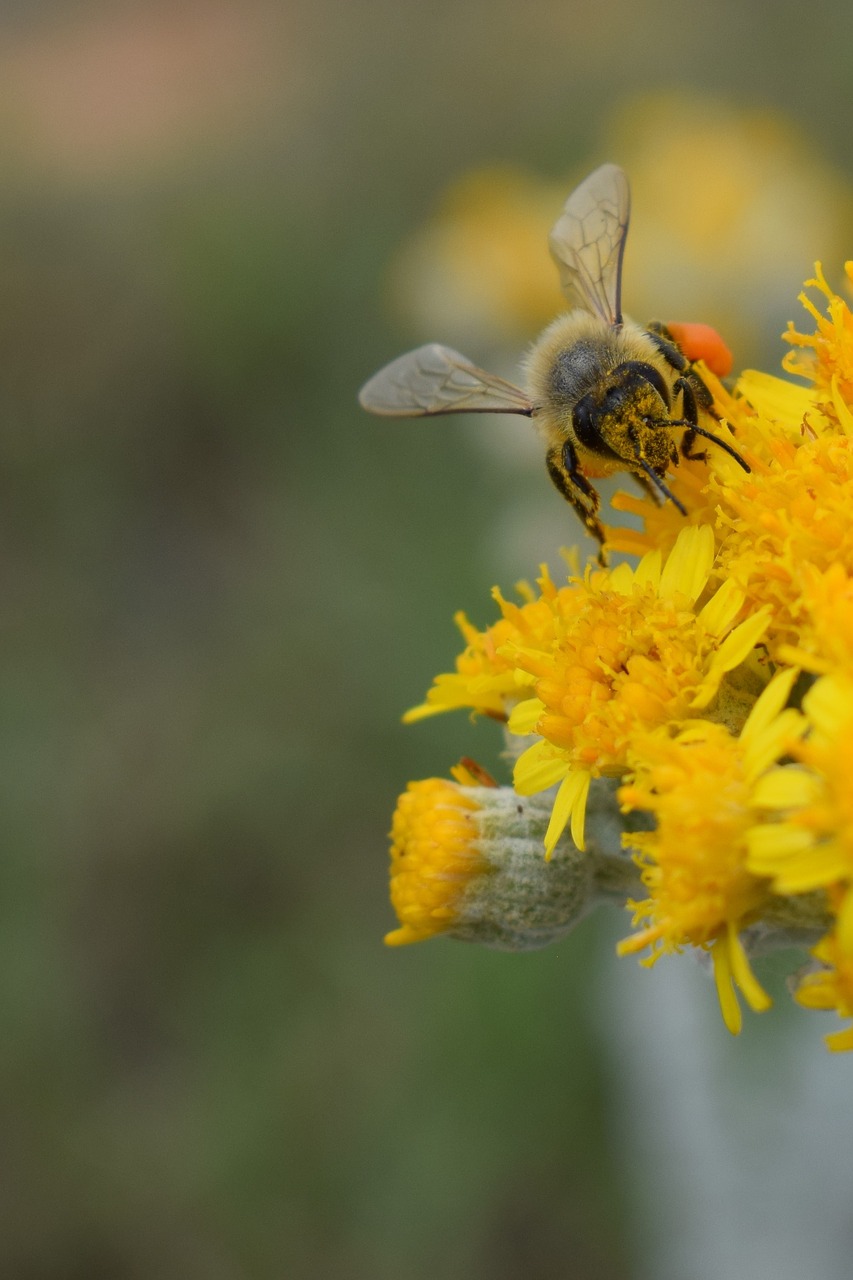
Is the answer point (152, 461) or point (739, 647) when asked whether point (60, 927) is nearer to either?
point (152, 461)

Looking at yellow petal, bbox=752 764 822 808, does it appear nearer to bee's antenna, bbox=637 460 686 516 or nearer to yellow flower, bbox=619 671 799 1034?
yellow flower, bbox=619 671 799 1034

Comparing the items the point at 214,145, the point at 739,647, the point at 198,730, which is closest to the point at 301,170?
the point at 214,145

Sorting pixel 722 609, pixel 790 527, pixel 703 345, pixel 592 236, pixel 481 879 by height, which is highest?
pixel 592 236

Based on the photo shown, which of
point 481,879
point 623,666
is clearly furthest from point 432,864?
point 623,666

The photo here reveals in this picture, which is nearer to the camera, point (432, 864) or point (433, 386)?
point (432, 864)

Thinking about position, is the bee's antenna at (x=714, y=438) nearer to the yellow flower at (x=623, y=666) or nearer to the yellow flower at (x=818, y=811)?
the yellow flower at (x=623, y=666)

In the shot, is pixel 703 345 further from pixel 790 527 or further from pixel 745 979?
pixel 745 979
